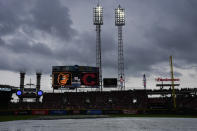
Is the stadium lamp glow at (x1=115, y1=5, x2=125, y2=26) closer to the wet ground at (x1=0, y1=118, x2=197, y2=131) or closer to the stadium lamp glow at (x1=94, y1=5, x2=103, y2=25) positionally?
the stadium lamp glow at (x1=94, y1=5, x2=103, y2=25)

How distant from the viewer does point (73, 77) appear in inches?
2219

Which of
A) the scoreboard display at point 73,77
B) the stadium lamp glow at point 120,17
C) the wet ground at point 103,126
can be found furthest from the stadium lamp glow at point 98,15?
the wet ground at point 103,126

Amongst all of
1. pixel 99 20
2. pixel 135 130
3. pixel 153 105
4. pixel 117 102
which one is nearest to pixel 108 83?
pixel 117 102

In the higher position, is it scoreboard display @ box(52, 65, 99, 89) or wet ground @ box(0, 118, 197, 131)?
scoreboard display @ box(52, 65, 99, 89)

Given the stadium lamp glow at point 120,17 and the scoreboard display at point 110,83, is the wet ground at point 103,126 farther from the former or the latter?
the stadium lamp glow at point 120,17

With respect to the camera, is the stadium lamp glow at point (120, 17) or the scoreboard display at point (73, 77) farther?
the stadium lamp glow at point (120, 17)

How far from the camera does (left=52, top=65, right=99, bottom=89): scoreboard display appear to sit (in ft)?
183

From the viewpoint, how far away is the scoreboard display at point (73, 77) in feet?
183

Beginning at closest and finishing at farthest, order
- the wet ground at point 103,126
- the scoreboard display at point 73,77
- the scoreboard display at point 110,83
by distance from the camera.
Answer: the wet ground at point 103,126, the scoreboard display at point 73,77, the scoreboard display at point 110,83

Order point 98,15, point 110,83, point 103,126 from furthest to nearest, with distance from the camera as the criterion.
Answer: point 98,15, point 110,83, point 103,126

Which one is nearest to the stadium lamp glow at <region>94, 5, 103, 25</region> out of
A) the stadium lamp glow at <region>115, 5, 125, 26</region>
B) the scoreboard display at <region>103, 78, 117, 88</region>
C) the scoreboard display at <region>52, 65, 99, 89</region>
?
the stadium lamp glow at <region>115, 5, 125, 26</region>

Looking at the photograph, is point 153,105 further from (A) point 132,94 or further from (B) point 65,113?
(B) point 65,113

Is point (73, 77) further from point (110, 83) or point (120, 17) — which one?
point (120, 17)

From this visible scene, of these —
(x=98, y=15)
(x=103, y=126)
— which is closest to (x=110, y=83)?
(x=98, y=15)
